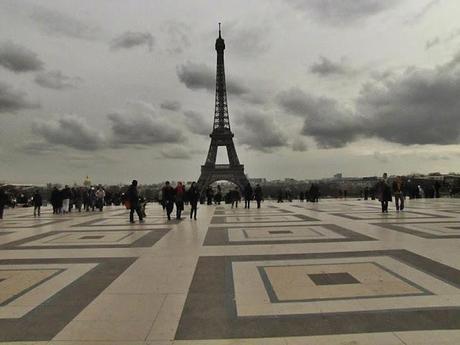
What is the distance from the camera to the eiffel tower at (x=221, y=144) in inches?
3295

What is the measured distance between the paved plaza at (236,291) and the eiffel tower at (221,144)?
239 feet

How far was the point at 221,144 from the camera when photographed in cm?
8631

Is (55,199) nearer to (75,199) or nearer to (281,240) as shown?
(75,199)

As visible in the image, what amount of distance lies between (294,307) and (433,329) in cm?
152

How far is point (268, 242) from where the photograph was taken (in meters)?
10.7

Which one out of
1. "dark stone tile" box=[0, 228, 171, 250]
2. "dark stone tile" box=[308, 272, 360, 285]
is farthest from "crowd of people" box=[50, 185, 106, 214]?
"dark stone tile" box=[308, 272, 360, 285]

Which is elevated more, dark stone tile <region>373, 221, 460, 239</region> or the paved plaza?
dark stone tile <region>373, 221, 460, 239</region>

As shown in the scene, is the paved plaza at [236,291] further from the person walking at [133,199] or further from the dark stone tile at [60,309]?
the person walking at [133,199]

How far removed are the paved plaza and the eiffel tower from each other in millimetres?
72725

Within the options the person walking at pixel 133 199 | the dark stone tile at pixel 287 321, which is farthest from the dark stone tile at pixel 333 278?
the person walking at pixel 133 199

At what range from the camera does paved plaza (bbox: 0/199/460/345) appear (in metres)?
4.61

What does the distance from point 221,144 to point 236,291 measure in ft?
264

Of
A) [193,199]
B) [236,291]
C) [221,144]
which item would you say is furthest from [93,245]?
[221,144]

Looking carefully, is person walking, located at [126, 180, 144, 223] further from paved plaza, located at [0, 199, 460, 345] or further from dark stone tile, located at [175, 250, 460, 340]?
dark stone tile, located at [175, 250, 460, 340]
